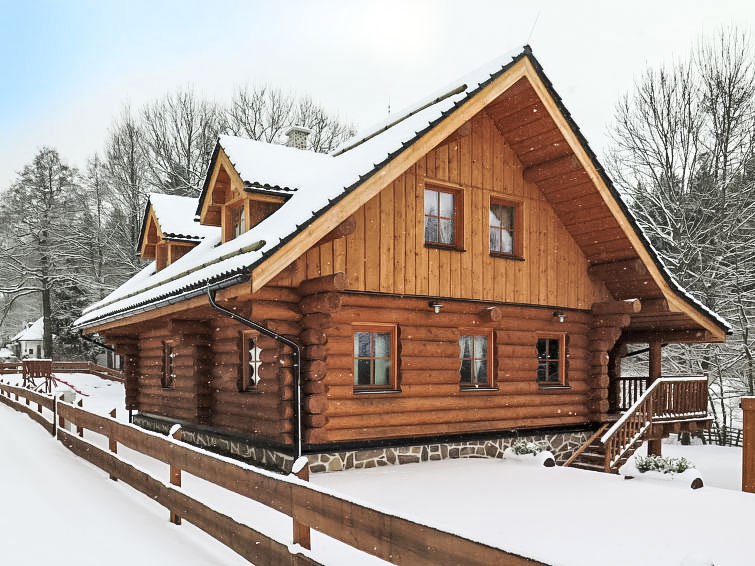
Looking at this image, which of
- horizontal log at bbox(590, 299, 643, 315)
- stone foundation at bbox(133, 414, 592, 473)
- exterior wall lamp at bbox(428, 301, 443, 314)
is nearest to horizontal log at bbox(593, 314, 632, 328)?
horizontal log at bbox(590, 299, 643, 315)

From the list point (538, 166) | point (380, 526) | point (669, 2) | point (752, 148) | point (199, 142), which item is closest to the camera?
point (380, 526)

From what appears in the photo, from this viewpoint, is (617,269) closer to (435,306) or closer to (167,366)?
(435,306)

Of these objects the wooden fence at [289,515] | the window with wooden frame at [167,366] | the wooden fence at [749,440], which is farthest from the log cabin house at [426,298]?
the wooden fence at [289,515]

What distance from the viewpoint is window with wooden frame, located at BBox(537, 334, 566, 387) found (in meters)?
13.8

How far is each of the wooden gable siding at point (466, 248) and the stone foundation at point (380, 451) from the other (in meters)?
2.59

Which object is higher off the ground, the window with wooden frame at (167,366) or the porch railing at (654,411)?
the window with wooden frame at (167,366)

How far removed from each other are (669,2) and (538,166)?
10699cm

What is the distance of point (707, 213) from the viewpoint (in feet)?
71.3

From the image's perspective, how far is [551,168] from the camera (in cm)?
1272

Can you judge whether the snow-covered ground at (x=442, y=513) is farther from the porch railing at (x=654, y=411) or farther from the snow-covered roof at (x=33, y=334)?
the snow-covered roof at (x=33, y=334)

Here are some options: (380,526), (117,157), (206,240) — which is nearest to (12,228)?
(117,157)

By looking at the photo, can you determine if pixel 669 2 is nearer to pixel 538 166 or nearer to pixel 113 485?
pixel 538 166

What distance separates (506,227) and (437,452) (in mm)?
4457

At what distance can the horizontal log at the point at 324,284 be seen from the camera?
367 inches
